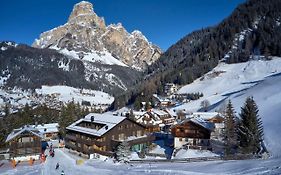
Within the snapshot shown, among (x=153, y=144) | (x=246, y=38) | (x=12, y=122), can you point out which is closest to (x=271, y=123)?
(x=153, y=144)

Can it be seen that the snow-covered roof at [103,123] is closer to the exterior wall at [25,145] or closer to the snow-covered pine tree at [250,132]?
the exterior wall at [25,145]

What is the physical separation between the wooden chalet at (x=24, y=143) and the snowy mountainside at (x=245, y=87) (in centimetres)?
4438

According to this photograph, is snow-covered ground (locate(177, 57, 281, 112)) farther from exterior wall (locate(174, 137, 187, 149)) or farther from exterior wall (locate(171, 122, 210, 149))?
exterior wall (locate(174, 137, 187, 149))

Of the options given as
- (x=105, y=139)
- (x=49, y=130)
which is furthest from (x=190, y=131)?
(x=49, y=130)

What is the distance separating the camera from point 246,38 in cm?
19925

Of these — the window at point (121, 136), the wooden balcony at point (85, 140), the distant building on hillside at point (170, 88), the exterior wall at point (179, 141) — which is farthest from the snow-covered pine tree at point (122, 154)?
the distant building on hillside at point (170, 88)

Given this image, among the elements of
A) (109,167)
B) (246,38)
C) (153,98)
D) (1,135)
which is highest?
(246,38)

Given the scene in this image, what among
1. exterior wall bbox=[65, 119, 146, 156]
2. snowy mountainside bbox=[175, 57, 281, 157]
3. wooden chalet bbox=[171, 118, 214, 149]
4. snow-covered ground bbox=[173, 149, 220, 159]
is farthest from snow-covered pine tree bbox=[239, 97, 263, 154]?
exterior wall bbox=[65, 119, 146, 156]

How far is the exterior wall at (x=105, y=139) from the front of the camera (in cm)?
5888

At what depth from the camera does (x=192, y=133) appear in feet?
199

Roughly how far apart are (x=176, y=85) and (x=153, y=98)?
1390 inches

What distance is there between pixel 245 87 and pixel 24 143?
316ft

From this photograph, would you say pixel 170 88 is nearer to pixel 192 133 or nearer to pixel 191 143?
pixel 192 133

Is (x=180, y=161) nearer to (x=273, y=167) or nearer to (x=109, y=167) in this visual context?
(x=109, y=167)
